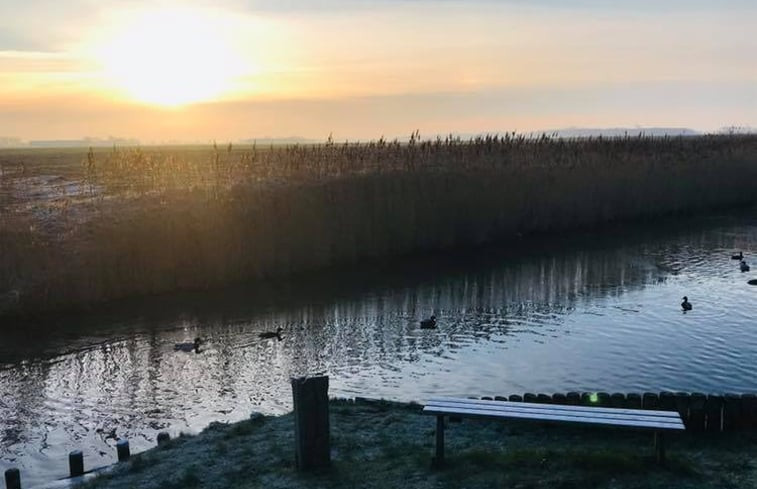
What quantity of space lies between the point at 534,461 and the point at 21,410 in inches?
460

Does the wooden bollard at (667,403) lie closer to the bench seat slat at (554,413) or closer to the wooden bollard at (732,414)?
the wooden bollard at (732,414)

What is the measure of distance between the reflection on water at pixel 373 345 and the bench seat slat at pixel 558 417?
6.60m

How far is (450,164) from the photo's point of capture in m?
34.6

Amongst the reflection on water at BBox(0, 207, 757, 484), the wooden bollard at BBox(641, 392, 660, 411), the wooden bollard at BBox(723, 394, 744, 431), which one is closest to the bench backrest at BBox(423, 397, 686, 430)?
the wooden bollard at BBox(641, 392, 660, 411)

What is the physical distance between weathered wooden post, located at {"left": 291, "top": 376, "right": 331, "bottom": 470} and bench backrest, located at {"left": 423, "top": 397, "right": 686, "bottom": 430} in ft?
4.10

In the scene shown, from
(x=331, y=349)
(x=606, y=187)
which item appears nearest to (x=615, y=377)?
(x=331, y=349)

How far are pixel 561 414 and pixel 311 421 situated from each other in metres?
2.98

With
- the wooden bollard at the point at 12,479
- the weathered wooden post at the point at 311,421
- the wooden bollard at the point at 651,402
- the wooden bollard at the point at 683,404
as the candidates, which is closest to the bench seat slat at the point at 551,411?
the weathered wooden post at the point at 311,421

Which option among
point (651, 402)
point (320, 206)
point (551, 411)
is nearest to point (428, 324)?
point (320, 206)

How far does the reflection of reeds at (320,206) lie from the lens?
987 inches

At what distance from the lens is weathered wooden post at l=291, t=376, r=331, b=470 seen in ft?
28.1

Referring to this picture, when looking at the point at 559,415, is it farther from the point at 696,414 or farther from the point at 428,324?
the point at 428,324

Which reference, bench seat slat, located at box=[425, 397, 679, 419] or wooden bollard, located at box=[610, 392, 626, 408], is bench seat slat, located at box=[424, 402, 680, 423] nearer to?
bench seat slat, located at box=[425, 397, 679, 419]

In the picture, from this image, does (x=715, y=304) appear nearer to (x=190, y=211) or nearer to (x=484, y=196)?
(x=484, y=196)
